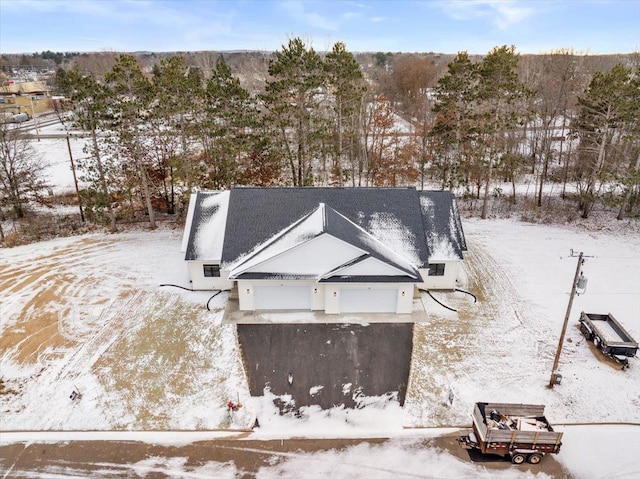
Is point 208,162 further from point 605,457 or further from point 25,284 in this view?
point 605,457

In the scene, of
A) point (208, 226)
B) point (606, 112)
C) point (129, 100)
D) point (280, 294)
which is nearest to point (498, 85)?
point (606, 112)

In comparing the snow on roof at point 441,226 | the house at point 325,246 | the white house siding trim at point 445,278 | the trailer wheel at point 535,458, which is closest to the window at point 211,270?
the house at point 325,246

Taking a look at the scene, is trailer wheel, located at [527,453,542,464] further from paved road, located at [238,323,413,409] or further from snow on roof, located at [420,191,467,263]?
snow on roof, located at [420,191,467,263]

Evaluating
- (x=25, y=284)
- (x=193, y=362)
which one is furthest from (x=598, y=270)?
(x=25, y=284)

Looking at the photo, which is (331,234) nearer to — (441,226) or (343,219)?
(343,219)

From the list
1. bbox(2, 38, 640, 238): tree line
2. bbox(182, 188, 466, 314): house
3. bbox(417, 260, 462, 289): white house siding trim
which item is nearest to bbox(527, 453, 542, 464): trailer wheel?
bbox(182, 188, 466, 314): house

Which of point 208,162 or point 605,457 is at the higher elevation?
point 208,162

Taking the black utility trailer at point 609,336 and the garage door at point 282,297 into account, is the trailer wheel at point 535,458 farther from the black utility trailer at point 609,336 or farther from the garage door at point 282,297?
the garage door at point 282,297
